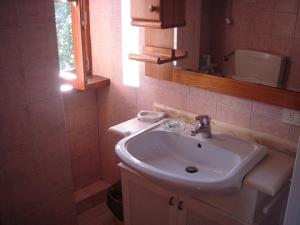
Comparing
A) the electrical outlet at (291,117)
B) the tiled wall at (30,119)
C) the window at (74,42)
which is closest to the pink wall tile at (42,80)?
the tiled wall at (30,119)

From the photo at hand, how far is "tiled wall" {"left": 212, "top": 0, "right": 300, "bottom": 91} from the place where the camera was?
1.53 meters

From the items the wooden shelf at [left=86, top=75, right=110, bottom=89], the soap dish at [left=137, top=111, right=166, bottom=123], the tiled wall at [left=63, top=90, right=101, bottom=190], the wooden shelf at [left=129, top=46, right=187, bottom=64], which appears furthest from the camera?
the tiled wall at [left=63, top=90, right=101, bottom=190]

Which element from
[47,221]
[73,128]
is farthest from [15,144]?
[73,128]

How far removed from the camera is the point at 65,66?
8.10ft

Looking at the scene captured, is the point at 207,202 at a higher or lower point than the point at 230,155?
lower

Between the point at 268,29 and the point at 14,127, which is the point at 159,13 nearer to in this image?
the point at 268,29

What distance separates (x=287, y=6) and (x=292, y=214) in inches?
37.1

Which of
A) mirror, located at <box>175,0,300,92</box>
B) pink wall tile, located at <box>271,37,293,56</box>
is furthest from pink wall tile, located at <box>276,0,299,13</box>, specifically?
pink wall tile, located at <box>271,37,293,56</box>

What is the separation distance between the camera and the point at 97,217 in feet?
8.59

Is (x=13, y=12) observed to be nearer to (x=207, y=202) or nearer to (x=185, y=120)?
(x=185, y=120)

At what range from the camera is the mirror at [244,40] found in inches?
61.2

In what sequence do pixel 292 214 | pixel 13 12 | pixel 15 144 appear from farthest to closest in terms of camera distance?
pixel 15 144 → pixel 13 12 → pixel 292 214

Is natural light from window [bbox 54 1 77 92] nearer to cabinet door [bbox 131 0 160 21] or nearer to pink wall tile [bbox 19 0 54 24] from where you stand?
pink wall tile [bbox 19 0 54 24]

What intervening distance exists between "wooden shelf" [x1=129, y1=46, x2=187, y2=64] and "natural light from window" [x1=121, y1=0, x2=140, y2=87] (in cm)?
22
